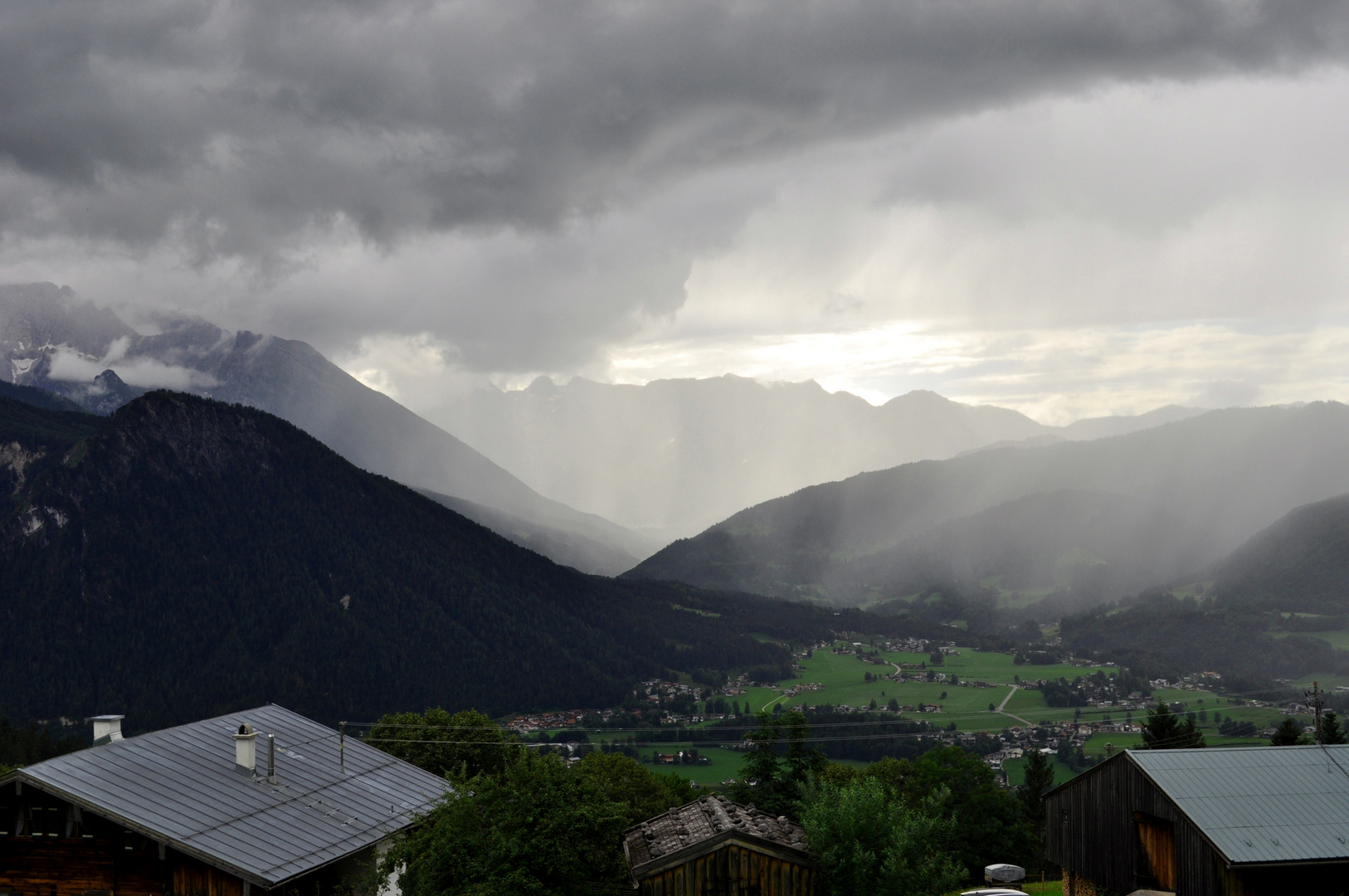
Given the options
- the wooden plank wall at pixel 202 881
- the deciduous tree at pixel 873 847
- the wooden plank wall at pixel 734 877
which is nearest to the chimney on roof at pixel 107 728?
the wooden plank wall at pixel 202 881

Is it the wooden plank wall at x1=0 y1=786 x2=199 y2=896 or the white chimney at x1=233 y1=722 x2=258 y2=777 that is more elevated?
the white chimney at x1=233 y1=722 x2=258 y2=777

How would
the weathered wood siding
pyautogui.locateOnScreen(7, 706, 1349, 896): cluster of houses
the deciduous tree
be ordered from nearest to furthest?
pyautogui.locateOnScreen(7, 706, 1349, 896): cluster of houses
the deciduous tree
the weathered wood siding

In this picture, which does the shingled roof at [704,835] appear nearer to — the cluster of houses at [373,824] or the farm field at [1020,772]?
the cluster of houses at [373,824]

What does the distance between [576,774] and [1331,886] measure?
92.3 feet

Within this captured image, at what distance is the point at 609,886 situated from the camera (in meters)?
40.1

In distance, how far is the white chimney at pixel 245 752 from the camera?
1503 inches

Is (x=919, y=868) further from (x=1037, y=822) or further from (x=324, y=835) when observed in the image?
(x=1037, y=822)

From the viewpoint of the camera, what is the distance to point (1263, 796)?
131ft

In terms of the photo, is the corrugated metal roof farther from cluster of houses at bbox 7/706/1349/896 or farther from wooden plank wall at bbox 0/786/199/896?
wooden plank wall at bbox 0/786/199/896

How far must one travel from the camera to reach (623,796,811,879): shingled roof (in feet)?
133

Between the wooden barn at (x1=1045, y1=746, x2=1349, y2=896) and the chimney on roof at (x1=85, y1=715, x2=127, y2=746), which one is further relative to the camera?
the chimney on roof at (x1=85, y1=715, x2=127, y2=746)

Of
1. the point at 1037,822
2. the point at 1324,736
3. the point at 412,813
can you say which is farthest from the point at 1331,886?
the point at 1037,822

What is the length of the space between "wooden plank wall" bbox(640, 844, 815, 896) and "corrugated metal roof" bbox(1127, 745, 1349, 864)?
14777 millimetres

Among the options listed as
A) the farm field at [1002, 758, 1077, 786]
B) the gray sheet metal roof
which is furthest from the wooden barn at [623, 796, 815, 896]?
the farm field at [1002, 758, 1077, 786]
